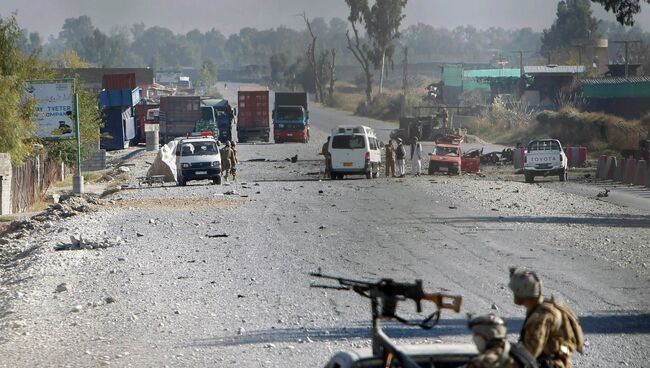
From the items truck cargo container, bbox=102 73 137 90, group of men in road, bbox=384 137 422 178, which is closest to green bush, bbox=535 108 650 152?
group of men in road, bbox=384 137 422 178

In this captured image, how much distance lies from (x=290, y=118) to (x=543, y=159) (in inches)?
1450

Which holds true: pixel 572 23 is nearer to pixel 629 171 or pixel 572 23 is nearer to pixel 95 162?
pixel 95 162

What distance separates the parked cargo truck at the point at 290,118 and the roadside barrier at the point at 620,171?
36093 millimetres

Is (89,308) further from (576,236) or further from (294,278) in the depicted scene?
(576,236)

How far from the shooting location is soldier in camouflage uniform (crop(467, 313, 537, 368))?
22.4ft

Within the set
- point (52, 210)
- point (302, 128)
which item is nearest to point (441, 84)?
point (302, 128)

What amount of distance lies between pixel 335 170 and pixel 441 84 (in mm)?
96177

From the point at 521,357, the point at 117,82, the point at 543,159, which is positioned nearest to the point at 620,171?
the point at 543,159

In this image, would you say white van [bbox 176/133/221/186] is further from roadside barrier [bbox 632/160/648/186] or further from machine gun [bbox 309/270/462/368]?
machine gun [bbox 309/270/462/368]

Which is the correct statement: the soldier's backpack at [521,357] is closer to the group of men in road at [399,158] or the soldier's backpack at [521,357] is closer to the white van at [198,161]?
the white van at [198,161]

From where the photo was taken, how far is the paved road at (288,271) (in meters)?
14.3

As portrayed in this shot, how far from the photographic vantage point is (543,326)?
7.63 metres

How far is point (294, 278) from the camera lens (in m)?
19.8

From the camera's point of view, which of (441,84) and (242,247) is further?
(441,84)
